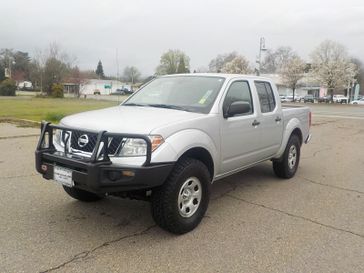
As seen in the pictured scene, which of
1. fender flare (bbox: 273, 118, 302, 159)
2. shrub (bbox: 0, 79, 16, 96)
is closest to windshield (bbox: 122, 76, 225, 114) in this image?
fender flare (bbox: 273, 118, 302, 159)

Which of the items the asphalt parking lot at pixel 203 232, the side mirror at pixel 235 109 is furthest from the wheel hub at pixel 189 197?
the side mirror at pixel 235 109

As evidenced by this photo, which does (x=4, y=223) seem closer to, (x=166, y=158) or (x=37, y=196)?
(x=37, y=196)

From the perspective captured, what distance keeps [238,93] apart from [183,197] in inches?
74.0

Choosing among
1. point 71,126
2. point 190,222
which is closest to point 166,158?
point 190,222

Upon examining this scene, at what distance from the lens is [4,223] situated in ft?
14.3

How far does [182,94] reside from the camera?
5.20m

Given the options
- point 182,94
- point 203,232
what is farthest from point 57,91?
point 203,232

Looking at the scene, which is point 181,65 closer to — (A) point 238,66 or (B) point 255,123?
(A) point 238,66

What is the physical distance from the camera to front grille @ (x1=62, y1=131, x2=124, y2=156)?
3.83m

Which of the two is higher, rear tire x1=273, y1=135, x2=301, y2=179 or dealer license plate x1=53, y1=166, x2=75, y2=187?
dealer license plate x1=53, y1=166, x2=75, y2=187

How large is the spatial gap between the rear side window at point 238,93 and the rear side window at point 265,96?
13.9 inches

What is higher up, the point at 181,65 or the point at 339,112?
the point at 181,65

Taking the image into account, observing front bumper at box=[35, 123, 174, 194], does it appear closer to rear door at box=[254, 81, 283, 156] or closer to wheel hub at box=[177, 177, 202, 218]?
wheel hub at box=[177, 177, 202, 218]

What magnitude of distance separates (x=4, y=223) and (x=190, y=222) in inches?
82.2
